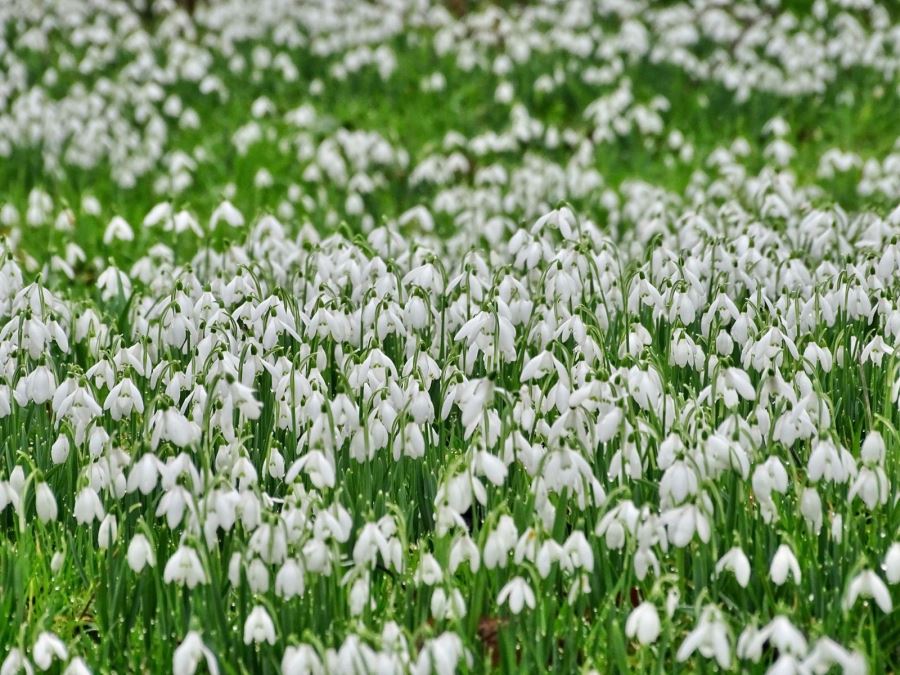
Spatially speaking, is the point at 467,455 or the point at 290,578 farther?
the point at 467,455

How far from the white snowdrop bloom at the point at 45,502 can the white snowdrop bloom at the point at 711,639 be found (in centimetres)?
149

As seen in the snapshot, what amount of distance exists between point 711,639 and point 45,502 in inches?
61.0

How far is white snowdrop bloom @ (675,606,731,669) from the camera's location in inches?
88.4

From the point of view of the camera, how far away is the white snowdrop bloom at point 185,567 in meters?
2.50

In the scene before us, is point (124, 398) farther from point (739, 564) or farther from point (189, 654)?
point (739, 564)

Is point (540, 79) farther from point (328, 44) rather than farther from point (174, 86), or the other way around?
point (174, 86)

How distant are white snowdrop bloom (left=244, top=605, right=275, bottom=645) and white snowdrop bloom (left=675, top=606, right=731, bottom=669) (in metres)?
0.78

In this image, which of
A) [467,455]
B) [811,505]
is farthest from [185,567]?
[811,505]

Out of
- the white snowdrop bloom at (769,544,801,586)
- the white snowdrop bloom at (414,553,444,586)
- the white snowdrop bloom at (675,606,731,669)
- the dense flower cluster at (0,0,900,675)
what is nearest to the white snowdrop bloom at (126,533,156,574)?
the dense flower cluster at (0,0,900,675)

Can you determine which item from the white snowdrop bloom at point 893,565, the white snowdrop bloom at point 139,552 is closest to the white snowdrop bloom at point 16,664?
the white snowdrop bloom at point 139,552

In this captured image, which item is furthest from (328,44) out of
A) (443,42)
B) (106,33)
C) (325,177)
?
(325,177)

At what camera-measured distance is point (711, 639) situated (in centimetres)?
225

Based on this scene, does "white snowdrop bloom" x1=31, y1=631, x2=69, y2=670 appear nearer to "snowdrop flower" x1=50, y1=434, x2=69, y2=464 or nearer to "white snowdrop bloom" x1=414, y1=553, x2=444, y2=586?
"white snowdrop bloom" x1=414, y1=553, x2=444, y2=586

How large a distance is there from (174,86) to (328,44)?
4.46ft
